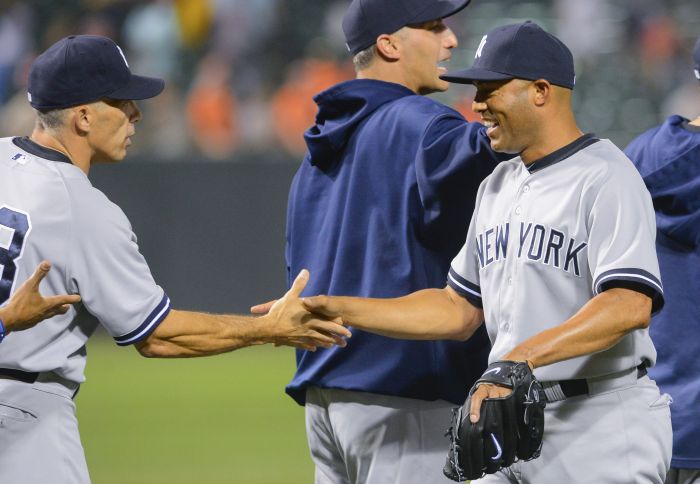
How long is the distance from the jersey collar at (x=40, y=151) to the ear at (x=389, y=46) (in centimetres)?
139

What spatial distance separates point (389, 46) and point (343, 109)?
31 cm

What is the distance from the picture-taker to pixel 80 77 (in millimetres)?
4102

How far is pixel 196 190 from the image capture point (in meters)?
13.2

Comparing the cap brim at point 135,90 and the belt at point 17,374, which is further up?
the cap brim at point 135,90

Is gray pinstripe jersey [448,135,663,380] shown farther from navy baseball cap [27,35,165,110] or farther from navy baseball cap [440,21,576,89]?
navy baseball cap [27,35,165,110]

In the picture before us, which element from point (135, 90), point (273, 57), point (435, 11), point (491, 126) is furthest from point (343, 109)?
point (273, 57)

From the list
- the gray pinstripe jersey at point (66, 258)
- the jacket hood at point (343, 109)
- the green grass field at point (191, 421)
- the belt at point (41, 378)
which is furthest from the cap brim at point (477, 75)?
the green grass field at point (191, 421)

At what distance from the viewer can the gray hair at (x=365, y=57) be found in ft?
15.9

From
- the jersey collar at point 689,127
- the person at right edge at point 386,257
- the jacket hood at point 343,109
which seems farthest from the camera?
the jacket hood at point 343,109

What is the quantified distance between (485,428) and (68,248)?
141 cm

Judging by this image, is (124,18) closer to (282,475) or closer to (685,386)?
(282,475)

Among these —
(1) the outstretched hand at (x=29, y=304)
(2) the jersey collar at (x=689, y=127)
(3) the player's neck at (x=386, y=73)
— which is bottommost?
(2) the jersey collar at (x=689, y=127)

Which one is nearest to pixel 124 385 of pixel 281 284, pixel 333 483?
pixel 281 284

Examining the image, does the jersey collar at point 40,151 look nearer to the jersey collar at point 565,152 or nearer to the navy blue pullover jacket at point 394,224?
the navy blue pullover jacket at point 394,224
